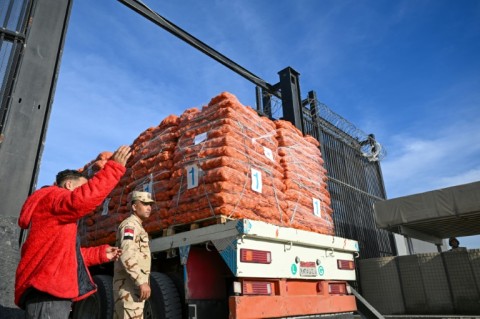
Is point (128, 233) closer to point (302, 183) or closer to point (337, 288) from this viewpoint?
point (302, 183)

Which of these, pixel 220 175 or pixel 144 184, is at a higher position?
pixel 144 184

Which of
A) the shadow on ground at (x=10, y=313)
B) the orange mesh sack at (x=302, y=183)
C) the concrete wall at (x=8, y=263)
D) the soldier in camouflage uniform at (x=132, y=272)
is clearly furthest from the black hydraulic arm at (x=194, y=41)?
the shadow on ground at (x=10, y=313)

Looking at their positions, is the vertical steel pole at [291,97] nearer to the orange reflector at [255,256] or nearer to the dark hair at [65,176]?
the orange reflector at [255,256]

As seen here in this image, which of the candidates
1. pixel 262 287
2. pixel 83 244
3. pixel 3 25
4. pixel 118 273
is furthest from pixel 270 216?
pixel 3 25

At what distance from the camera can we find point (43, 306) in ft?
7.01

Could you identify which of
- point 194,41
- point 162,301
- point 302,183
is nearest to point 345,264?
point 302,183

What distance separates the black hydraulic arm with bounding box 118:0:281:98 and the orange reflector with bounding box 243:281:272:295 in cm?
495

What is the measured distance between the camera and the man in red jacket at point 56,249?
214 centimetres

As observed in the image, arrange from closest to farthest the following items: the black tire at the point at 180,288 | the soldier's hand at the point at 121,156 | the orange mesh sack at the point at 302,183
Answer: the soldier's hand at the point at 121,156
the black tire at the point at 180,288
the orange mesh sack at the point at 302,183

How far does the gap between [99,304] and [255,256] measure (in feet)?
6.53

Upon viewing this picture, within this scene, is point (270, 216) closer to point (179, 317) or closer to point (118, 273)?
point (179, 317)

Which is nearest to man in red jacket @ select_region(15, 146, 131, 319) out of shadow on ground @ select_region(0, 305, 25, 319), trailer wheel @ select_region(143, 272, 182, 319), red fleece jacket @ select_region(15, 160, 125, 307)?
red fleece jacket @ select_region(15, 160, 125, 307)

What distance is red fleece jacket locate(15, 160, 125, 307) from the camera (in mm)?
2162

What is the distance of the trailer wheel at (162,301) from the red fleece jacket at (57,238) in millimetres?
1308
